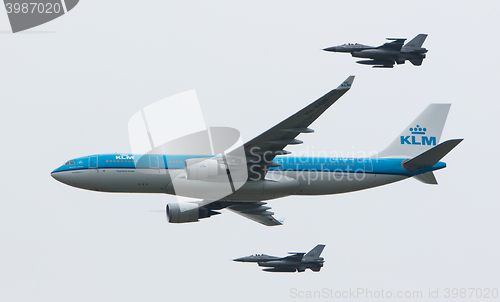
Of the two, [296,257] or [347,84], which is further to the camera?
[296,257]

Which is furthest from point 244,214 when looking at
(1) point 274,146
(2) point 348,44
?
(2) point 348,44

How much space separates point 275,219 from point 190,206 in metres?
6.84

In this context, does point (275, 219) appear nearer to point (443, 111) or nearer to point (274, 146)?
point (274, 146)

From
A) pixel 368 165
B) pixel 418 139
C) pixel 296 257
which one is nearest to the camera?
pixel 368 165

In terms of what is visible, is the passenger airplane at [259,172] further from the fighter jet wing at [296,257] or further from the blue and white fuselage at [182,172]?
the fighter jet wing at [296,257]

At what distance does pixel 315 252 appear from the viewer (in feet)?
166

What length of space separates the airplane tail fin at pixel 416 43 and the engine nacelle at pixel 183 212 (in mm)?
17078

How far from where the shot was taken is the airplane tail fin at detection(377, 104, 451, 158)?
44.2 m

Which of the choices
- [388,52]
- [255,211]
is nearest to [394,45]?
[388,52]

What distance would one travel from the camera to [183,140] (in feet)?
134

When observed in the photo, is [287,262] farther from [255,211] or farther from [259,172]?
[259,172]

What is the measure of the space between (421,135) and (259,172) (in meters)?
13.3

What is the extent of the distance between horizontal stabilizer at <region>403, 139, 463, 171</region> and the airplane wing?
30.5ft

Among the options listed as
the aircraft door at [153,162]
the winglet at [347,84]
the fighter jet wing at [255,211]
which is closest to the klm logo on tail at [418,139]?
the fighter jet wing at [255,211]
